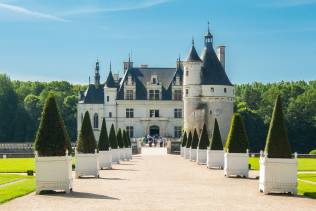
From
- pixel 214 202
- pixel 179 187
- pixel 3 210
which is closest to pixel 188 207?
pixel 214 202

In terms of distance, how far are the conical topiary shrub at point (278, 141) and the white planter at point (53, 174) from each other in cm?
642

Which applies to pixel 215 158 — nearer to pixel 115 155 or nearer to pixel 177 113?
pixel 115 155

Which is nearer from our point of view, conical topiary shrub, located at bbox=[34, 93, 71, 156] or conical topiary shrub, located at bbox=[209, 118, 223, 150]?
conical topiary shrub, located at bbox=[34, 93, 71, 156]

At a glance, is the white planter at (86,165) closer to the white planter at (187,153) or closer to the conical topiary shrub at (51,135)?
the conical topiary shrub at (51,135)

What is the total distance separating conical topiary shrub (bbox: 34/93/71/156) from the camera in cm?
1969

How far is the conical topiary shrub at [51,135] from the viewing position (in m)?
19.7

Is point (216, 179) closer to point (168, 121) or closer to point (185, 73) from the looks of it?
point (185, 73)

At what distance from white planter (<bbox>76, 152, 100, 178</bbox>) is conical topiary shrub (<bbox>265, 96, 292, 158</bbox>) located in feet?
30.3

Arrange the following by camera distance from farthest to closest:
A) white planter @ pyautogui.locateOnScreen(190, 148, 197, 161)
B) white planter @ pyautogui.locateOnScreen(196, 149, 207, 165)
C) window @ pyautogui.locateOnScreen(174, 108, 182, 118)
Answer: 1. window @ pyautogui.locateOnScreen(174, 108, 182, 118)
2. white planter @ pyautogui.locateOnScreen(190, 148, 197, 161)
3. white planter @ pyautogui.locateOnScreen(196, 149, 207, 165)

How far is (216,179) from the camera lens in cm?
2570

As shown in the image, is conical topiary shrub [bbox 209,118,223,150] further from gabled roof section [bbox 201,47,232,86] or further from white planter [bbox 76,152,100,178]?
gabled roof section [bbox 201,47,232,86]

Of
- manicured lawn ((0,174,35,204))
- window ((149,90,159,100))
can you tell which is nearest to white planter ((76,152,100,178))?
manicured lawn ((0,174,35,204))

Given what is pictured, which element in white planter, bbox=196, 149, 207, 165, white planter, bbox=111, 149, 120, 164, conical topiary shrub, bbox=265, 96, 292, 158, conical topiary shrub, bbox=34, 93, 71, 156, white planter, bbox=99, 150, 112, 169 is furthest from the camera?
white planter, bbox=111, 149, 120, 164

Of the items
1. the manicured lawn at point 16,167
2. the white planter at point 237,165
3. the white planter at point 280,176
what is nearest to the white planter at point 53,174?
the white planter at point 280,176
